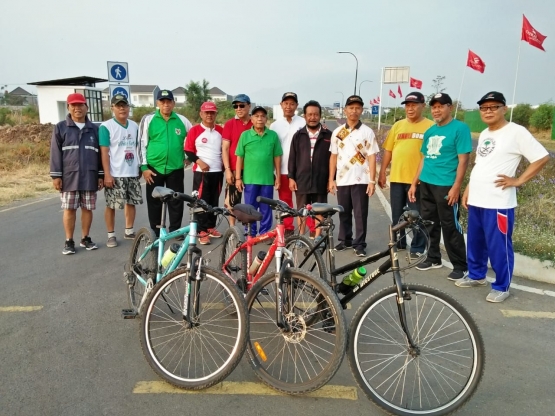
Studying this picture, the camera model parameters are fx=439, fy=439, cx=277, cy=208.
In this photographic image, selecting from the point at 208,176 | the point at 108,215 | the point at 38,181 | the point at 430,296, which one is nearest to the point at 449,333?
the point at 430,296

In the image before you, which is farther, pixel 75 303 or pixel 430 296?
pixel 75 303

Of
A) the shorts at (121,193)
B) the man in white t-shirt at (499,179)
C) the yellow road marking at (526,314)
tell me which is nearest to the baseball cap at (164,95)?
the shorts at (121,193)

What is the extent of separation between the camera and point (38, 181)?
12656 millimetres

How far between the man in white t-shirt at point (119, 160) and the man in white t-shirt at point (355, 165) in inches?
107

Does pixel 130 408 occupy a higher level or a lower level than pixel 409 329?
lower

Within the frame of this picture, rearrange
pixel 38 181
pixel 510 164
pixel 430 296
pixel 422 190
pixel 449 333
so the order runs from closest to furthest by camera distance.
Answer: pixel 430 296, pixel 449 333, pixel 510 164, pixel 422 190, pixel 38 181

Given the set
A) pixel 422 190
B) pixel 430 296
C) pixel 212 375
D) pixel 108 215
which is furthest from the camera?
pixel 108 215

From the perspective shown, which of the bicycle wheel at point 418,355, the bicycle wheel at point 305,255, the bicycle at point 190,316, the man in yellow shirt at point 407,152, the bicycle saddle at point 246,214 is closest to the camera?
the bicycle wheel at point 418,355

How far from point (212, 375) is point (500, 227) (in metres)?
2.99

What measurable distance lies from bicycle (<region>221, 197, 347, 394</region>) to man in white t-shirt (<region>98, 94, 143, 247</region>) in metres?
3.06

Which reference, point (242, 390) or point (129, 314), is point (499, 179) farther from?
point (129, 314)

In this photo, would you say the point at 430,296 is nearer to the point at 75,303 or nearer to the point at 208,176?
the point at 75,303

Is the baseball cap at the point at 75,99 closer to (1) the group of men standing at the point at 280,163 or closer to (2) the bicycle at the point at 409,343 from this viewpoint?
(1) the group of men standing at the point at 280,163

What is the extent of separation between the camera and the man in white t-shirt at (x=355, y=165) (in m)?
5.57
